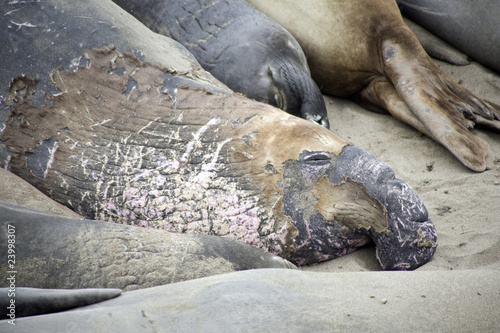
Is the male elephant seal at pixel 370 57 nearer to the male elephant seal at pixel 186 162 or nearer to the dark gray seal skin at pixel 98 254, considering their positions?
the male elephant seal at pixel 186 162

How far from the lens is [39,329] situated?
109cm

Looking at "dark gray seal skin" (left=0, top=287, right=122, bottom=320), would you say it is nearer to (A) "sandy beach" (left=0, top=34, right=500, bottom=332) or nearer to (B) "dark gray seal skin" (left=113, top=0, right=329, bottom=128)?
(A) "sandy beach" (left=0, top=34, right=500, bottom=332)

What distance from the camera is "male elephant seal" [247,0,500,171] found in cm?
305

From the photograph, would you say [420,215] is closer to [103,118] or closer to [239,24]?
[103,118]

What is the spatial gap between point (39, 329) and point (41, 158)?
1.14m

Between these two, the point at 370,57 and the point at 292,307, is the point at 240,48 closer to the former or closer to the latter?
the point at 370,57

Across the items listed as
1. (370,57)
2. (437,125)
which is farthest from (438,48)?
(437,125)

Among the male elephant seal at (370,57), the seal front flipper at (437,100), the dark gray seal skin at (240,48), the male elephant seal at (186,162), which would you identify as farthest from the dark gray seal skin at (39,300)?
the male elephant seal at (370,57)

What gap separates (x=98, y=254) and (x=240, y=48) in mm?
1716

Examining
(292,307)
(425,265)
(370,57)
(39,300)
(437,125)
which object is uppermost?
(39,300)

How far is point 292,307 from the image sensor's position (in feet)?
4.16

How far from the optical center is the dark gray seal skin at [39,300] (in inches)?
47.4

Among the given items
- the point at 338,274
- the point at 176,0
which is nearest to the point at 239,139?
the point at 338,274

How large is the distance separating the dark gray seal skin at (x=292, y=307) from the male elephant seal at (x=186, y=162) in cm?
56
